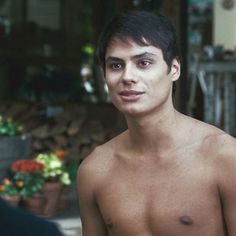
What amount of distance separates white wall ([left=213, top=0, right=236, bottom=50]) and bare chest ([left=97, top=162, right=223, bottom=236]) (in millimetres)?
8834

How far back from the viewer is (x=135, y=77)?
6.76ft

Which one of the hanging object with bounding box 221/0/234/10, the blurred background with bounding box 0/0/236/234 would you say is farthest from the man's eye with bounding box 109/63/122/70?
the hanging object with bounding box 221/0/234/10

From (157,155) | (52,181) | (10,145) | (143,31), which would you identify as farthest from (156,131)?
(10,145)

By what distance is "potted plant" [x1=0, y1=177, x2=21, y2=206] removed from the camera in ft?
17.0

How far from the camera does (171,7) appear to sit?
21.2 ft

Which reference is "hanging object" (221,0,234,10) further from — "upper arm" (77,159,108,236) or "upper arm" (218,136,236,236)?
"upper arm" (218,136,236,236)

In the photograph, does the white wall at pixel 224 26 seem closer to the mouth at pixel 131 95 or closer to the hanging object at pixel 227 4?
the hanging object at pixel 227 4

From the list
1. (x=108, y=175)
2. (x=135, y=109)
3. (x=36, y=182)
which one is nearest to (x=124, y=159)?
(x=108, y=175)

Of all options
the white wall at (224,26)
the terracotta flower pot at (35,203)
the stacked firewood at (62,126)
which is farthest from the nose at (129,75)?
the white wall at (224,26)

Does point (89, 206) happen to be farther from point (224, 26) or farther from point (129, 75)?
point (224, 26)

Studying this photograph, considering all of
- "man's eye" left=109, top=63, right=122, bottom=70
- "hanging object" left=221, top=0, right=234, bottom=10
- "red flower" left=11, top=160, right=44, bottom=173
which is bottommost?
"red flower" left=11, top=160, right=44, bottom=173

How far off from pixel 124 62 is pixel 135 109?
145mm

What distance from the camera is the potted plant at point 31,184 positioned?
208 inches

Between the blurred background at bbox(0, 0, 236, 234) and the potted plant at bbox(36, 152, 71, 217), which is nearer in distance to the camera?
the potted plant at bbox(36, 152, 71, 217)
